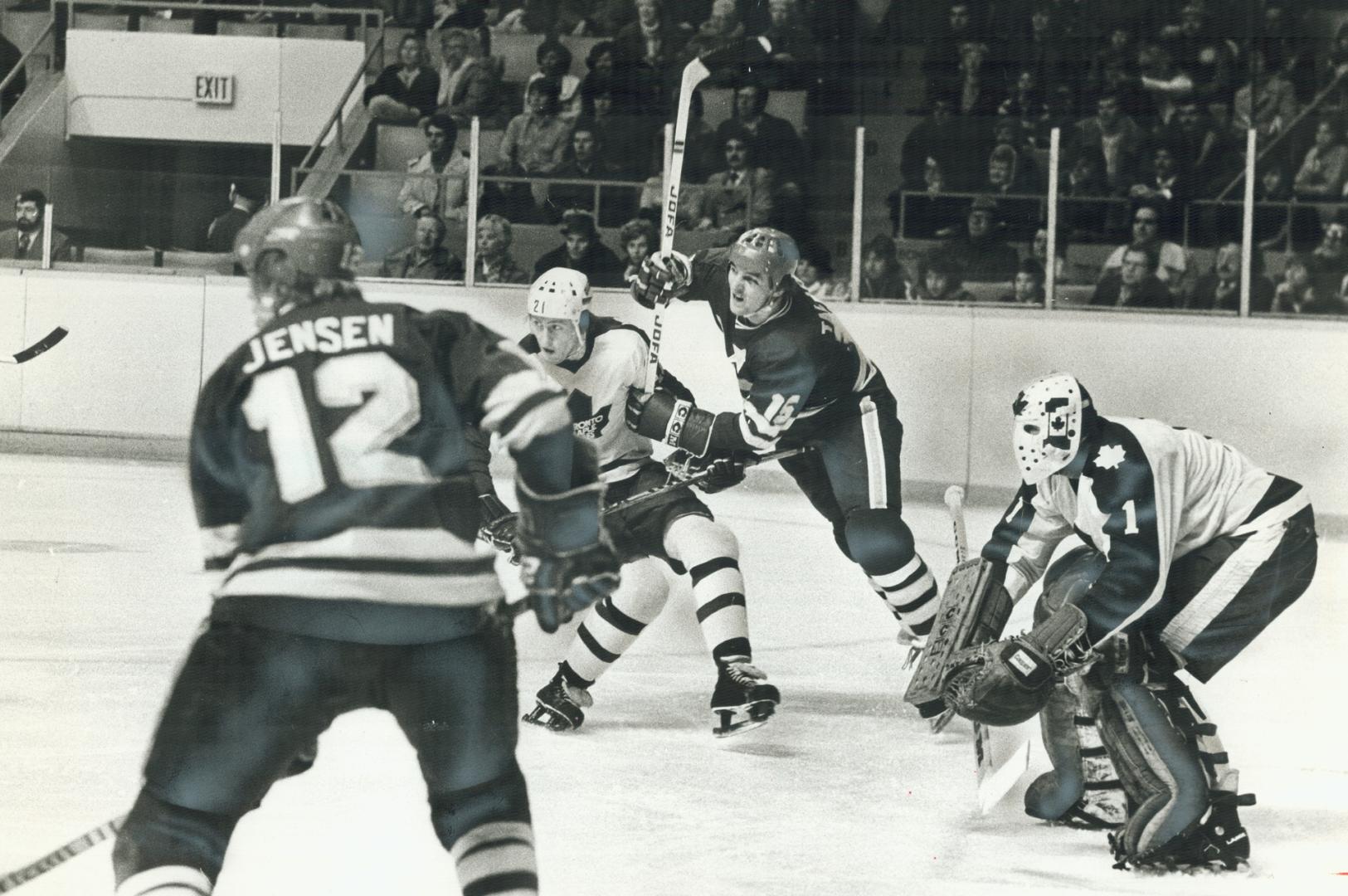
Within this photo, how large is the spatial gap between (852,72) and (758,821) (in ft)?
5.74

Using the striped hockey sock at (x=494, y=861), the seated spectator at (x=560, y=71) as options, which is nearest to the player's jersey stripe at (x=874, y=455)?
the seated spectator at (x=560, y=71)

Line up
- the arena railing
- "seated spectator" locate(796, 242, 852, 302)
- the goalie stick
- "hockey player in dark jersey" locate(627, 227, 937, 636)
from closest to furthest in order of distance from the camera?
the goalie stick
the arena railing
"hockey player in dark jersey" locate(627, 227, 937, 636)
"seated spectator" locate(796, 242, 852, 302)

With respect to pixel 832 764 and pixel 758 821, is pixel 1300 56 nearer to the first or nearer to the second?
pixel 832 764

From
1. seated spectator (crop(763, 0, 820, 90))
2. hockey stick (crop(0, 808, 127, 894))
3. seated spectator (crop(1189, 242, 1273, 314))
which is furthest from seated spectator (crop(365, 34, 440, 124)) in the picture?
seated spectator (crop(1189, 242, 1273, 314))

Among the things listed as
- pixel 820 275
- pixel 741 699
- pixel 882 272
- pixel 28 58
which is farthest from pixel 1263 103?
pixel 28 58

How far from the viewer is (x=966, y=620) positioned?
2.93 meters

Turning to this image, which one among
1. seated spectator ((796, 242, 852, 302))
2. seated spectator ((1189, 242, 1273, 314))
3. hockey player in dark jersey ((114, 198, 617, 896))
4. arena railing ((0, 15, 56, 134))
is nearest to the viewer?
hockey player in dark jersey ((114, 198, 617, 896))

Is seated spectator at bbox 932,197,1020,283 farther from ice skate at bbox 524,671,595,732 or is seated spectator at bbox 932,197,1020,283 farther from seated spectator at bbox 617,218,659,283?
ice skate at bbox 524,671,595,732

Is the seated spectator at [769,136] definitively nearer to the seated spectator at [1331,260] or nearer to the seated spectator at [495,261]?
the seated spectator at [495,261]

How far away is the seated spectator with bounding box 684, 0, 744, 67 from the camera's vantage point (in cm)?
337

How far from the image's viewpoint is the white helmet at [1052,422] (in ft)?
8.64

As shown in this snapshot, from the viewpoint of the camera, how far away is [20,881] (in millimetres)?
2246

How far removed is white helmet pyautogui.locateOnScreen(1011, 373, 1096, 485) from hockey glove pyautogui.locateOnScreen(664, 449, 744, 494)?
829mm

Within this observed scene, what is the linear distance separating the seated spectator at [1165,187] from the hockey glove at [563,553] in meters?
2.80
